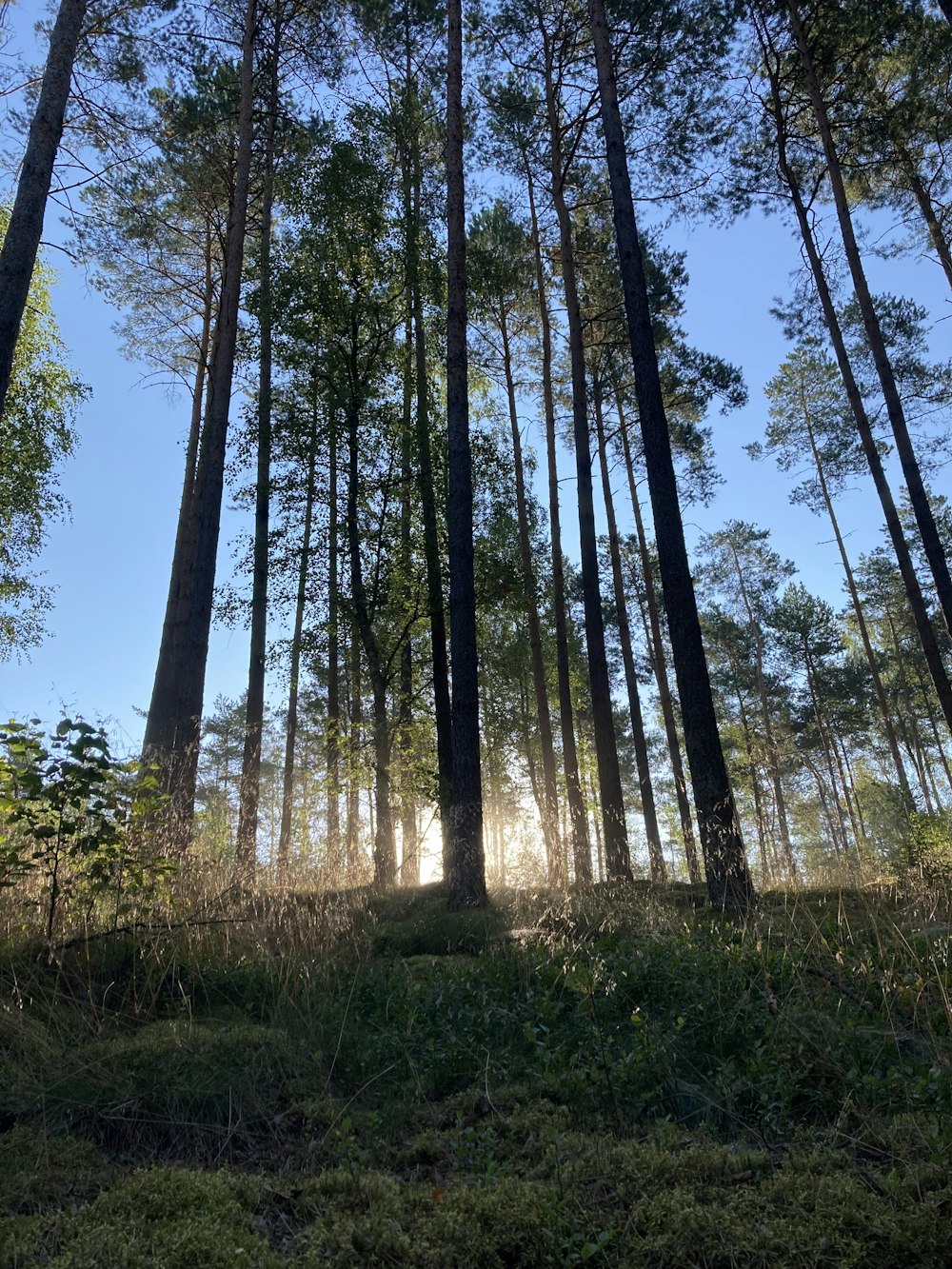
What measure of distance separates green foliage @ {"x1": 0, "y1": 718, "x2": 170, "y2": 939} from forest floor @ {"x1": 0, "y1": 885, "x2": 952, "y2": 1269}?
0.33 metres

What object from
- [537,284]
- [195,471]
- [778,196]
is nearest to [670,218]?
[778,196]

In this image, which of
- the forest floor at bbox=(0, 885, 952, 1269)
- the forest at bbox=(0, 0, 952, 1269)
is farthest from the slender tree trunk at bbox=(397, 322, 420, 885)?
the forest floor at bbox=(0, 885, 952, 1269)

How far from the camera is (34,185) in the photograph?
7078 mm

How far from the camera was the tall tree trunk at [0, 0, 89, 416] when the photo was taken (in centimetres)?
661

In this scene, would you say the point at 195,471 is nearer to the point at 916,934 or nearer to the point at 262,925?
the point at 262,925

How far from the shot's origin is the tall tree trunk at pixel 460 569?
7449mm

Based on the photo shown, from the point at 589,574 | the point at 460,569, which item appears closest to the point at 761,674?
the point at 589,574

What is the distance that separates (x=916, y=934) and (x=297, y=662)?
41.7 ft

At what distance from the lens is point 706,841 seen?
6.57 metres

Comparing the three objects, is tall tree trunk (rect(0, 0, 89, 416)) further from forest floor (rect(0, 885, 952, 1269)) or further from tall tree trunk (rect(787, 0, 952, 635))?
tall tree trunk (rect(787, 0, 952, 635))

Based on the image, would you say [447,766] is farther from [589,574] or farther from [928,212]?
[928,212]

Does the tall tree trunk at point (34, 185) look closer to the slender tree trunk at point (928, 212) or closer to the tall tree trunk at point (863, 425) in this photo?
the tall tree trunk at point (863, 425)

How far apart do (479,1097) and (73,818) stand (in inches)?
104

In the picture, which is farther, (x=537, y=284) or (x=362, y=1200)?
(x=537, y=284)
